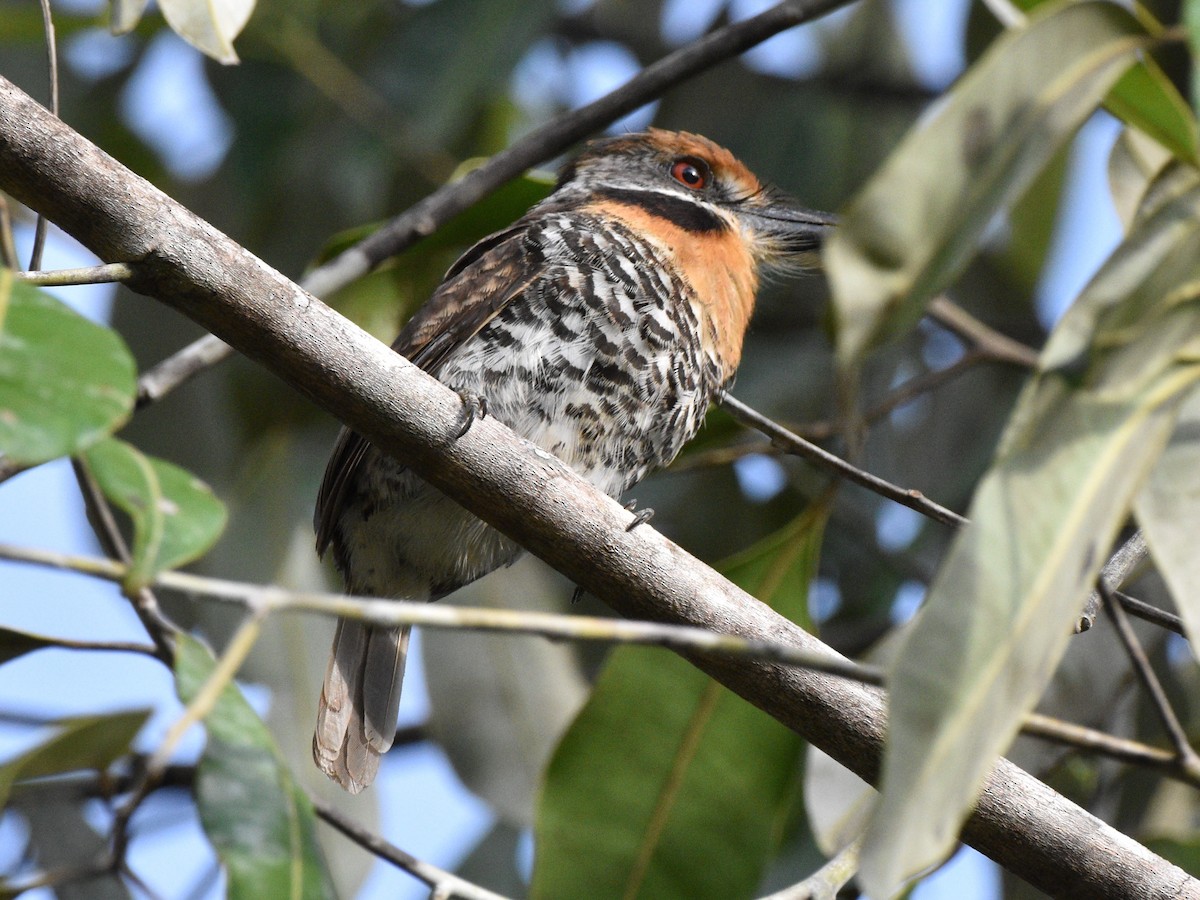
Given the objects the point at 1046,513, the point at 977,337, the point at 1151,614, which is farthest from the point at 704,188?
the point at 1046,513

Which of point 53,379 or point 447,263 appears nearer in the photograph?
point 53,379

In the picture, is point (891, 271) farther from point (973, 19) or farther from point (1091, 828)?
point (973, 19)

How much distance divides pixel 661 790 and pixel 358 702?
28.4 inches

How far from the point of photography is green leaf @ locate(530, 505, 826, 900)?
2.42 m

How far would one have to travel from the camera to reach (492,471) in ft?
6.31

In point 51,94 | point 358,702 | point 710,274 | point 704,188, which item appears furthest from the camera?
point 704,188

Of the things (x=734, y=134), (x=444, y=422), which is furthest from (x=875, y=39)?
(x=444, y=422)

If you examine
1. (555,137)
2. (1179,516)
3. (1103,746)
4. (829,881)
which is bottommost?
(829,881)

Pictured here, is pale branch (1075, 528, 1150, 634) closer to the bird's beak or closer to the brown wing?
the brown wing

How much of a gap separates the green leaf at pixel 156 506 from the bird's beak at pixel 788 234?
2362 millimetres

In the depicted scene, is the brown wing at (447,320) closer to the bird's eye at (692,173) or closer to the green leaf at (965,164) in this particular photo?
the bird's eye at (692,173)

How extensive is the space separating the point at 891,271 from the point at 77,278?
3.55 feet

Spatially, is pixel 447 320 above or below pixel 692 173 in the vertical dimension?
below

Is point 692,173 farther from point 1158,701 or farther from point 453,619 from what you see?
point 453,619
